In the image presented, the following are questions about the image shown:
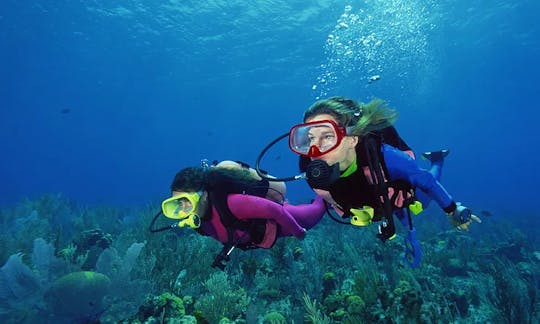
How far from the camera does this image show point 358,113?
10.6 ft

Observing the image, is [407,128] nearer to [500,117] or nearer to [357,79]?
[500,117]

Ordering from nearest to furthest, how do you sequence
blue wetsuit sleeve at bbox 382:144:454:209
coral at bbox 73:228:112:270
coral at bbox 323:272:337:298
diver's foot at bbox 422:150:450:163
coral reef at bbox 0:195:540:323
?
blue wetsuit sleeve at bbox 382:144:454:209 < coral reef at bbox 0:195:540:323 < diver's foot at bbox 422:150:450:163 < coral at bbox 323:272:337:298 < coral at bbox 73:228:112:270

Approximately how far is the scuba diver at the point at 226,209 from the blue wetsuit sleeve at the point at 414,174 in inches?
63.2

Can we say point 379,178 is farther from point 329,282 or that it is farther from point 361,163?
point 329,282

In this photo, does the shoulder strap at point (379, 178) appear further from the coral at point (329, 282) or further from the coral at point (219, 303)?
the coral at point (329, 282)

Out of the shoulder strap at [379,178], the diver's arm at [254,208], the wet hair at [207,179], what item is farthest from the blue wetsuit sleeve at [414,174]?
the wet hair at [207,179]

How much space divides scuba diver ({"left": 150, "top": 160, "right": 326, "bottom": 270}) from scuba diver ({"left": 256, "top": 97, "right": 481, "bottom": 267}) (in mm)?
1123

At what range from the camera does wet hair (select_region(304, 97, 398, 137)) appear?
3.12m

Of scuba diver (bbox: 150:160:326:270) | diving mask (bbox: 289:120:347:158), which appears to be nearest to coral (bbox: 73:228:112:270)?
scuba diver (bbox: 150:160:326:270)

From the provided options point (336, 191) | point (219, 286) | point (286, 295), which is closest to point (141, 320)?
point (219, 286)

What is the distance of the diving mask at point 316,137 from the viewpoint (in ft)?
9.81

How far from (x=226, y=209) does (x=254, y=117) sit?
6553 cm

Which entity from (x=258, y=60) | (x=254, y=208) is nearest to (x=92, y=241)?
(x=254, y=208)

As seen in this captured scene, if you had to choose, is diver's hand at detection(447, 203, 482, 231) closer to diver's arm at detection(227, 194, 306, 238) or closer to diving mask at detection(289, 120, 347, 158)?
diving mask at detection(289, 120, 347, 158)
